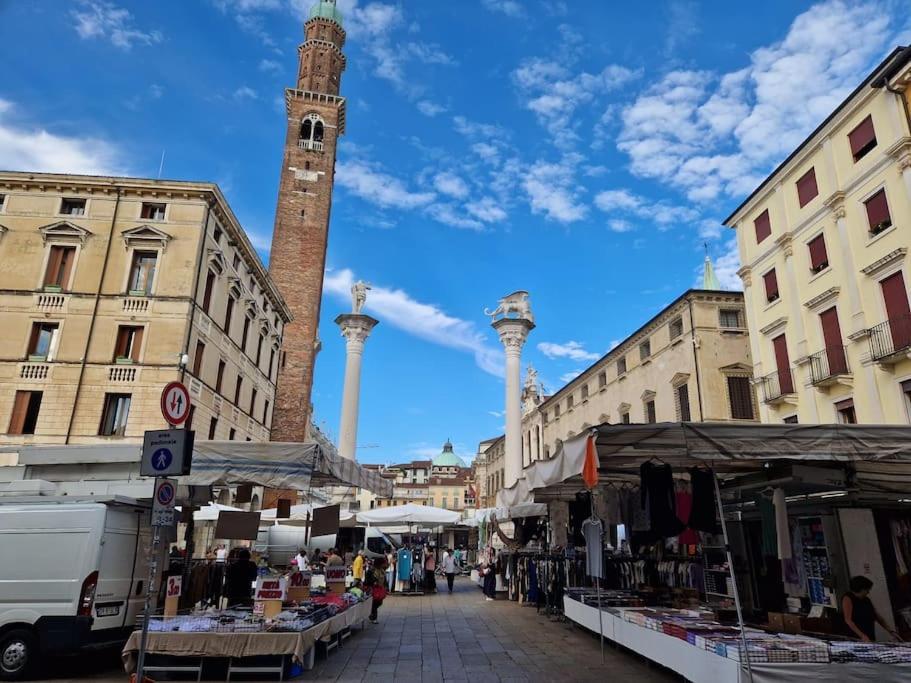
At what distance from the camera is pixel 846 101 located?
2023cm

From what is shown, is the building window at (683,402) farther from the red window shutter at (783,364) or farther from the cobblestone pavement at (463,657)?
the cobblestone pavement at (463,657)

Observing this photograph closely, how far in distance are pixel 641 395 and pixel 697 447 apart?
28437 millimetres

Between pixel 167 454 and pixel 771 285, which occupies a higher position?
pixel 771 285

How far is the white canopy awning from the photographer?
69.6 feet

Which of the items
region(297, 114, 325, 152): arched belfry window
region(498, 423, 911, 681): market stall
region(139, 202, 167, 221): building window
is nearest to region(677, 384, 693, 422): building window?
region(498, 423, 911, 681): market stall

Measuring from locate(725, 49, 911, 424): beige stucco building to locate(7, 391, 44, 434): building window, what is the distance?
26.7 meters

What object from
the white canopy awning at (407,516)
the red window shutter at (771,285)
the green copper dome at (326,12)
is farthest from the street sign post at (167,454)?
the green copper dome at (326,12)

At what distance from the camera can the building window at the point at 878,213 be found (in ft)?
61.7

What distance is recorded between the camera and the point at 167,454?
6.62 meters

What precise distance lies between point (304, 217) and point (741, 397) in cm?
3033

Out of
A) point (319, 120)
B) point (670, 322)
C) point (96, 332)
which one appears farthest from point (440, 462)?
point (96, 332)

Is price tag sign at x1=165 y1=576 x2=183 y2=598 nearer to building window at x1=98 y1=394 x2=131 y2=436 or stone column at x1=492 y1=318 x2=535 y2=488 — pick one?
building window at x1=98 y1=394 x2=131 y2=436

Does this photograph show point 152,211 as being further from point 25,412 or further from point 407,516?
point 407,516

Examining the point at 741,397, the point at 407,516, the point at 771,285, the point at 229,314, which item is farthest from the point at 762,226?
the point at 229,314
